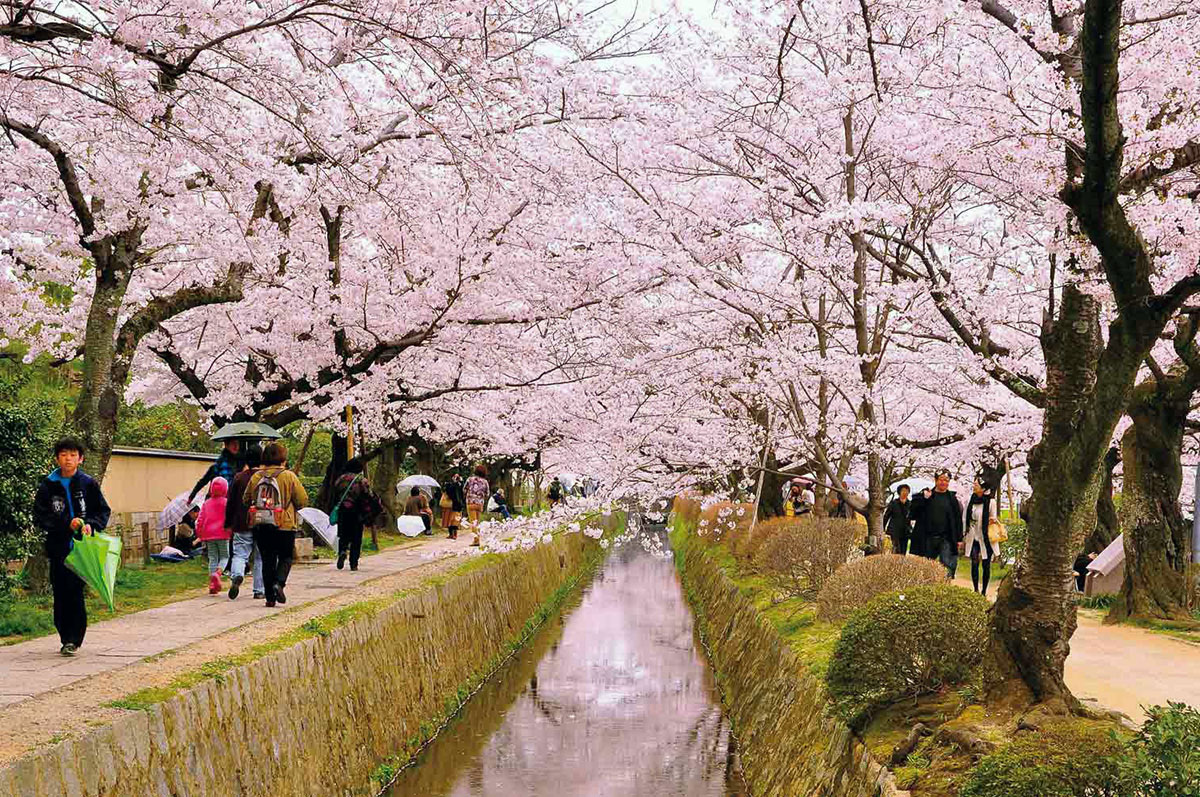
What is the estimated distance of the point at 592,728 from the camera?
14.1 meters

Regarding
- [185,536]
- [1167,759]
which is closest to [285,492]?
[1167,759]

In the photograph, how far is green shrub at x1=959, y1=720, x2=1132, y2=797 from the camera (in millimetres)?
4664

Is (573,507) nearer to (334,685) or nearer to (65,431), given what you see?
(334,685)

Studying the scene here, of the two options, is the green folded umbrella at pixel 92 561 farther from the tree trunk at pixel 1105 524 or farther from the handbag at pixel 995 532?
the tree trunk at pixel 1105 524

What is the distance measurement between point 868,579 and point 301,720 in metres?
5.54

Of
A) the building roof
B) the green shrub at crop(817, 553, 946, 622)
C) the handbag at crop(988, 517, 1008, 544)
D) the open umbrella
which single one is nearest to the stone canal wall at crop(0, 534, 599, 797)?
the open umbrella

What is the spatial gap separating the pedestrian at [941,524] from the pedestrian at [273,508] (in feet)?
29.6

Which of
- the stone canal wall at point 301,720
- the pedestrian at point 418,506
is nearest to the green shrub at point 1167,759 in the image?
the stone canal wall at point 301,720

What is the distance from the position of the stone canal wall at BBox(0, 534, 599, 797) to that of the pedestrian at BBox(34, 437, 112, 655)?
1.58 meters

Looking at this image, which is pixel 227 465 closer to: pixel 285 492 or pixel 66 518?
pixel 285 492

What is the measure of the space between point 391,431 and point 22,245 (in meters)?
9.88

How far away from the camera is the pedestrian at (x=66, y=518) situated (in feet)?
26.5

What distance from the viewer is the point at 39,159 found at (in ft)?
48.7

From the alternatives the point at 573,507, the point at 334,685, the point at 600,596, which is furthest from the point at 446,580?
the point at 600,596
